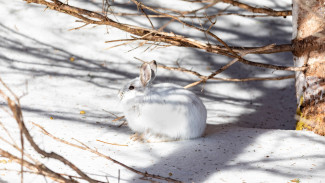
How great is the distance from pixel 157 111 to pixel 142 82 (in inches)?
9.9

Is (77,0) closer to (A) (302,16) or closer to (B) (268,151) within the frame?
(A) (302,16)

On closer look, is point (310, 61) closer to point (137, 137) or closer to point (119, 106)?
point (137, 137)

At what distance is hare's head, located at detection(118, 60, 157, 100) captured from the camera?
296 centimetres

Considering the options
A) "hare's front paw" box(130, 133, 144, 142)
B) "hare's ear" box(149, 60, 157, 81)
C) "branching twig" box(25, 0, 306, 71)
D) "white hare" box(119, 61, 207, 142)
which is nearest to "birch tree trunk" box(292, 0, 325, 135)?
"branching twig" box(25, 0, 306, 71)

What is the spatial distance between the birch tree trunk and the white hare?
0.87 meters

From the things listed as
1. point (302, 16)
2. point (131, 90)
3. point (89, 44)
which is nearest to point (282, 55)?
point (302, 16)

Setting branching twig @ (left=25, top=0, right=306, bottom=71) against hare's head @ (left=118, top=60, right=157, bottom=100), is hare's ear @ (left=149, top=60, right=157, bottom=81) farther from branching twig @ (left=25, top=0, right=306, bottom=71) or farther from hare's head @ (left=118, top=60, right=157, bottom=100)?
branching twig @ (left=25, top=0, right=306, bottom=71)

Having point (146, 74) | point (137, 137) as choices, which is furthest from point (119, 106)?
point (146, 74)

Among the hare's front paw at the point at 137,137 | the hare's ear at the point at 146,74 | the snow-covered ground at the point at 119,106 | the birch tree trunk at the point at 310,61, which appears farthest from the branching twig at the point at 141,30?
the hare's front paw at the point at 137,137

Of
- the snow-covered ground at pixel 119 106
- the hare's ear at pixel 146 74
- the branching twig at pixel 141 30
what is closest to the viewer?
the snow-covered ground at pixel 119 106

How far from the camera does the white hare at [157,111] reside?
295cm

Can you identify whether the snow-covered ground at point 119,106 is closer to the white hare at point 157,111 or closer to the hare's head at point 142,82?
the white hare at point 157,111

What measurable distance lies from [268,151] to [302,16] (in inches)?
44.8

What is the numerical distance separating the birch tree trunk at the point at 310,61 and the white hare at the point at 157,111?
2.85 ft
